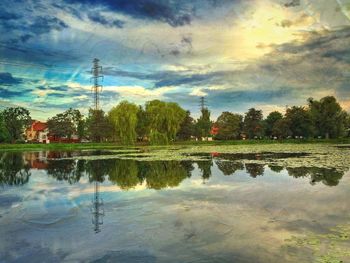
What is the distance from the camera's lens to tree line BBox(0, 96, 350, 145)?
62875mm

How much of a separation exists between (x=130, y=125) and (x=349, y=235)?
54.0m

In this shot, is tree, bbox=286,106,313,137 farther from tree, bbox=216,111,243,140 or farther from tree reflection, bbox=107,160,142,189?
tree reflection, bbox=107,160,142,189

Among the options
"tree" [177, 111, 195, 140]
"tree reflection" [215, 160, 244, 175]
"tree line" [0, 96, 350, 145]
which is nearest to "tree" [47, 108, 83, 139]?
"tree line" [0, 96, 350, 145]

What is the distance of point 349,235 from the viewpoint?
25.7 feet

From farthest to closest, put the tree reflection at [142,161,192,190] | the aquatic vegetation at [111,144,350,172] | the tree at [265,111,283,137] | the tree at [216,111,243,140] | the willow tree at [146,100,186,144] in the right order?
the tree at [265,111,283,137]
the tree at [216,111,243,140]
the willow tree at [146,100,186,144]
the aquatic vegetation at [111,144,350,172]
the tree reflection at [142,161,192,190]

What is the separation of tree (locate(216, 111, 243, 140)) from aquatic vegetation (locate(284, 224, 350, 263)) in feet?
315

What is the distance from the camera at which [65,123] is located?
9544 cm

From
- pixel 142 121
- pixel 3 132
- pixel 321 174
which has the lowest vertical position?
pixel 321 174

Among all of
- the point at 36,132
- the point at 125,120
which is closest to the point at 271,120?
the point at 125,120

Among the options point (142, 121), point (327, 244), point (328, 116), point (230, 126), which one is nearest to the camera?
point (327, 244)

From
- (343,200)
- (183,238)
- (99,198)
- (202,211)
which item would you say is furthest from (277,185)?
(183,238)

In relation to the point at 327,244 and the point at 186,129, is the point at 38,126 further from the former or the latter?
the point at 327,244

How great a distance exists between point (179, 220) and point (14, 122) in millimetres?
88599

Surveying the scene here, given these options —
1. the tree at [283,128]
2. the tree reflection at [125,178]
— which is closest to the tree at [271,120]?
the tree at [283,128]
